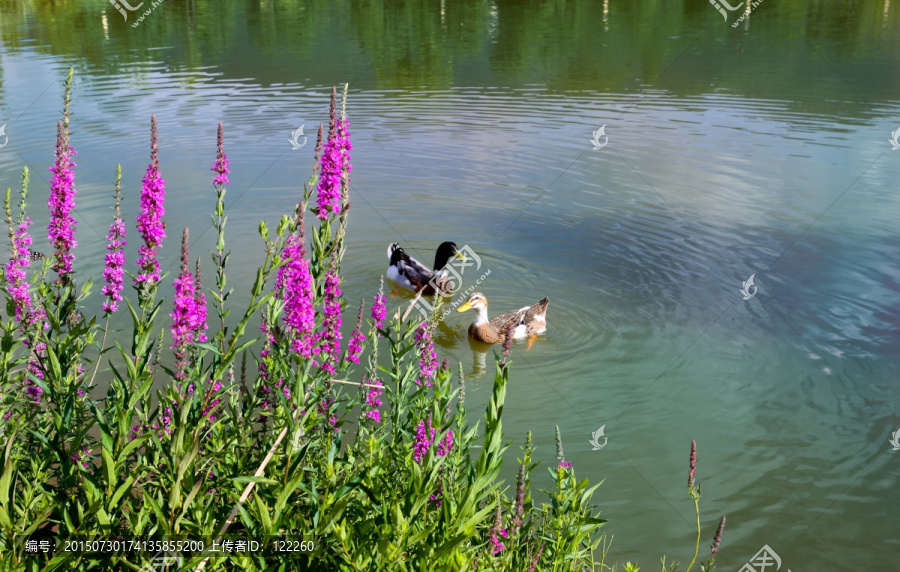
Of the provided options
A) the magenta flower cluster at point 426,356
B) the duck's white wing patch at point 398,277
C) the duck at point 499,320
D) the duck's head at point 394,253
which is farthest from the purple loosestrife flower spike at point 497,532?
the duck's head at point 394,253

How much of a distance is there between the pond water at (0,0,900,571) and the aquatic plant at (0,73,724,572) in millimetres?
2668

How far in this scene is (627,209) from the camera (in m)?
11.5

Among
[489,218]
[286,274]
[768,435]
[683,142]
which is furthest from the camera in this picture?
[683,142]

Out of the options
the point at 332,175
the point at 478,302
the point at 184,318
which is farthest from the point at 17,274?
the point at 478,302

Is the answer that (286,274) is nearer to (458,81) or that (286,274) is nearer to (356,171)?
(356,171)

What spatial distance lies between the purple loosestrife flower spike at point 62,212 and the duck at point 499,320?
5.38 m

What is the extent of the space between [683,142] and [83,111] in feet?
41.0

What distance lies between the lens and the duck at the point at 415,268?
30.7 feet

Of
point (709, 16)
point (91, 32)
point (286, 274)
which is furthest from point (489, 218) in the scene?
point (709, 16)

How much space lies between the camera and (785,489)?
19.0ft

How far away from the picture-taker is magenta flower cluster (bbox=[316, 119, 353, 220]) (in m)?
2.85

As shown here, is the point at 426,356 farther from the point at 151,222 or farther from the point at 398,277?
the point at 398,277

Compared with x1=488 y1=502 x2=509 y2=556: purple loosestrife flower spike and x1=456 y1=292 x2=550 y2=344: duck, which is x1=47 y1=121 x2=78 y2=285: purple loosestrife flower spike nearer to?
x1=488 y1=502 x2=509 y2=556: purple loosestrife flower spike

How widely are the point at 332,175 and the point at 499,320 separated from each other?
5836 millimetres
